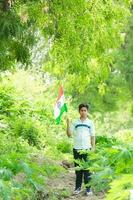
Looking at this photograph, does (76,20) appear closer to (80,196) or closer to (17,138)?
(80,196)

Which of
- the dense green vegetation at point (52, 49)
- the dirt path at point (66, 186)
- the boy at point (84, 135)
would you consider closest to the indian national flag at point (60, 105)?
the dense green vegetation at point (52, 49)

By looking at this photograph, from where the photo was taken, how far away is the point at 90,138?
8.71m

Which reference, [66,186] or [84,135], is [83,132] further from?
[66,186]

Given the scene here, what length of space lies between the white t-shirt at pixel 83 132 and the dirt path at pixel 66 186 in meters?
0.82

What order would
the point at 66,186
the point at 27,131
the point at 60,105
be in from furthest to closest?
the point at 27,131 < the point at 60,105 < the point at 66,186

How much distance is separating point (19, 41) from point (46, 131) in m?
6.06

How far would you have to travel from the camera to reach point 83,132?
863 centimetres

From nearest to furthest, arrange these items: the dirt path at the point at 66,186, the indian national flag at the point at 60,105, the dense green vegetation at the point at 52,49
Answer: the dirt path at the point at 66,186, the dense green vegetation at the point at 52,49, the indian national flag at the point at 60,105

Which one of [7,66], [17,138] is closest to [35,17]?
[7,66]

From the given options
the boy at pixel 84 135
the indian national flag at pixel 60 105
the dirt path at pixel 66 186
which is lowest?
the dirt path at pixel 66 186

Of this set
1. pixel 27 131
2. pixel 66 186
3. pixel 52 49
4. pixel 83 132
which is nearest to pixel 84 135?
pixel 83 132

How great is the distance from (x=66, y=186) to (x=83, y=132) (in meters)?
1.68

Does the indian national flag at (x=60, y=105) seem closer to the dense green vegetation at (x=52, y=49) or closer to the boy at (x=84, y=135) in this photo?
the dense green vegetation at (x=52, y=49)

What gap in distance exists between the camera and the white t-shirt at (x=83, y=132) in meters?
8.62
